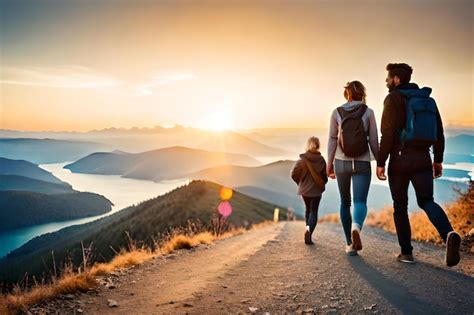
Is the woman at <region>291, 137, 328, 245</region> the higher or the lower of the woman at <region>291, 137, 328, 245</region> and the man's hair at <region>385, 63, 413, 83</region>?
the lower

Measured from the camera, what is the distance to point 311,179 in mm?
7820

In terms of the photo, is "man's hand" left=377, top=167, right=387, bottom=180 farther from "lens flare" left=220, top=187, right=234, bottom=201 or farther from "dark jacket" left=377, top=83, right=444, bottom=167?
"lens flare" left=220, top=187, right=234, bottom=201

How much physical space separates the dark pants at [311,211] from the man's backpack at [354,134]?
2225 millimetres

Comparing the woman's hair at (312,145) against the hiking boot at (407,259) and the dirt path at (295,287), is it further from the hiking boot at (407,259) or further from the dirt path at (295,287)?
the hiking boot at (407,259)

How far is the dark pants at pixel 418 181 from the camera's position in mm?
4957

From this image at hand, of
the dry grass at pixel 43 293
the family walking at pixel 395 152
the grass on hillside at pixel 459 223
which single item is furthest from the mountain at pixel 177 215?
the dry grass at pixel 43 293

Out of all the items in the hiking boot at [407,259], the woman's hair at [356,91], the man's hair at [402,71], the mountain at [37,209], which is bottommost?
the mountain at [37,209]

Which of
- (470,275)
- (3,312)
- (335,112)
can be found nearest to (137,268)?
(3,312)

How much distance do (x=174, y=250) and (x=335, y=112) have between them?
4.42 meters

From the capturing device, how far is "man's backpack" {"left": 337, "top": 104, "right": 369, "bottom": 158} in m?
5.65

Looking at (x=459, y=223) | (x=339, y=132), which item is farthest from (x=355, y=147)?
(x=459, y=223)

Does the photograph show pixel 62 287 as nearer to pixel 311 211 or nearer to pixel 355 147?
pixel 355 147

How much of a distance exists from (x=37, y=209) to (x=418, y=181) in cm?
18023

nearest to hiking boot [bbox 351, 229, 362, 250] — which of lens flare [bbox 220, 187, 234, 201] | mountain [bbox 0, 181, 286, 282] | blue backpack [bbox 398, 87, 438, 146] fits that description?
blue backpack [bbox 398, 87, 438, 146]
